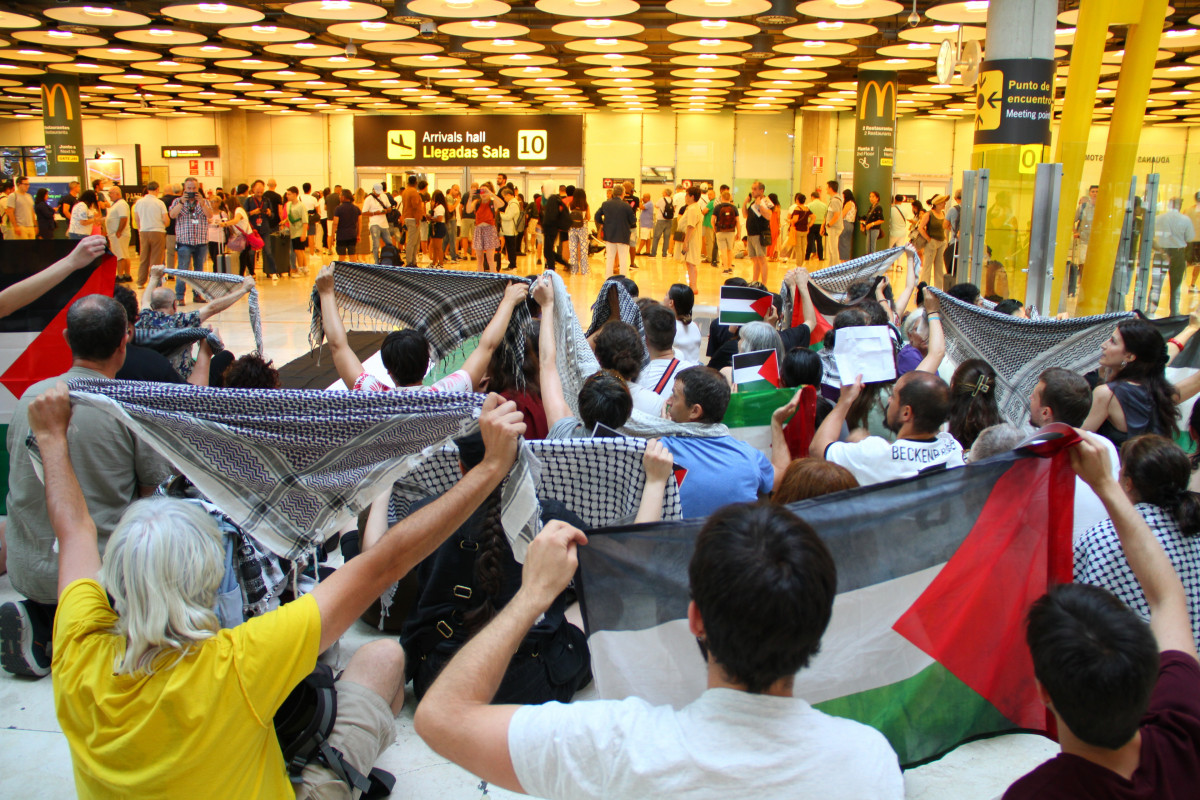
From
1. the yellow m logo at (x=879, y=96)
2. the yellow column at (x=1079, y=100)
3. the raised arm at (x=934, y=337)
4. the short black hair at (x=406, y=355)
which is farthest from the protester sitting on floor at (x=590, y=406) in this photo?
the yellow m logo at (x=879, y=96)

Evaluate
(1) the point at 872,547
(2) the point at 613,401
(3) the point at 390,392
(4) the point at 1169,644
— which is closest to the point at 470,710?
(3) the point at 390,392

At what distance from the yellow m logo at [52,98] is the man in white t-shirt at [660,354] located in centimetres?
2001

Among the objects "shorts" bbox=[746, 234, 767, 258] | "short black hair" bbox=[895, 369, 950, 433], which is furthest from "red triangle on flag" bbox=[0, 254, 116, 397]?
"shorts" bbox=[746, 234, 767, 258]

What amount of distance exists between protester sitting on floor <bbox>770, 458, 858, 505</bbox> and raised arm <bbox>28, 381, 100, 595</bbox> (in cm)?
176

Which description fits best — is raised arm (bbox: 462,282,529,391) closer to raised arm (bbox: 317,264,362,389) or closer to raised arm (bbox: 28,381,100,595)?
raised arm (bbox: 317,264,362,389)

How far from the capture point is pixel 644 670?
73.9 inches

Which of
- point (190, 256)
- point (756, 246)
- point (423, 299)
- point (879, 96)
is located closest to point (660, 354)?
point (423, 299)

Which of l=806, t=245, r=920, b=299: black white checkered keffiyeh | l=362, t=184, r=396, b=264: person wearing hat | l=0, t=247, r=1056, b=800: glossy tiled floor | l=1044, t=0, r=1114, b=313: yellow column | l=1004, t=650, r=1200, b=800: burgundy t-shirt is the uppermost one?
l=1044, t=0, r=1114, b=313: yellow column

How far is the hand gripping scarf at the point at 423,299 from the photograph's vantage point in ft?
13.7

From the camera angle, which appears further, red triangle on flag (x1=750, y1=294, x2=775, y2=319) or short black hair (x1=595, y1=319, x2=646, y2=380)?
red triangle on flag (x1=750, y1=294, x2=775, y2=319)

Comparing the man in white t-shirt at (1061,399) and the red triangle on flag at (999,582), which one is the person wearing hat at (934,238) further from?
the red triangle on flag at (999,582)

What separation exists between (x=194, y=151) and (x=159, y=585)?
104ft

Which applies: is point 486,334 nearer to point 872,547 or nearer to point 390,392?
point 390,392

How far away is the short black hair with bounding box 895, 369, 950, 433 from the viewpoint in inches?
120
